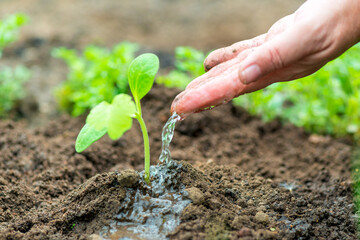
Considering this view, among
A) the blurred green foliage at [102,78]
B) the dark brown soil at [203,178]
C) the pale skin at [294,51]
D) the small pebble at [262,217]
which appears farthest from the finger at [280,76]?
the blurred green foliage at [102,78]

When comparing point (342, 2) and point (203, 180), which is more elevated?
point (342, 2)

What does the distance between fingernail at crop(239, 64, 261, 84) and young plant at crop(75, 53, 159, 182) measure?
1.40 ft

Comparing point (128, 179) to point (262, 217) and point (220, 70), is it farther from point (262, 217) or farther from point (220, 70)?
point (220, 70)

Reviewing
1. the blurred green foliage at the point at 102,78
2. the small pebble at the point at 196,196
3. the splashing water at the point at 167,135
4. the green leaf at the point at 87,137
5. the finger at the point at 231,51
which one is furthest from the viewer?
the blurred green foliage at the point at 102,78

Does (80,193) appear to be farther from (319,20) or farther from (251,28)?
(251,28)

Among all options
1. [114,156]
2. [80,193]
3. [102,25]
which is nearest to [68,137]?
[114,156]

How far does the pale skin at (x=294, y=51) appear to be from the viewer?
71.2 inches

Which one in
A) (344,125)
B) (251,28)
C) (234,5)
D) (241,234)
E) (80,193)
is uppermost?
(234,5)

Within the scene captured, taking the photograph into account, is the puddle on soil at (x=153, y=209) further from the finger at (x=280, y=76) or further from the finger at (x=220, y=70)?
the finger at (x=280, y=76)

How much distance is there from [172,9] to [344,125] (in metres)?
5.54

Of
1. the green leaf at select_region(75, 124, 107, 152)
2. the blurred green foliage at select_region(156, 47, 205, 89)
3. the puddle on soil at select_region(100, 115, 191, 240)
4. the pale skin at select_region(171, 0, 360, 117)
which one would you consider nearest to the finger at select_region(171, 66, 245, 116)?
the pale skin at select_region(171, 0, 360, 117)

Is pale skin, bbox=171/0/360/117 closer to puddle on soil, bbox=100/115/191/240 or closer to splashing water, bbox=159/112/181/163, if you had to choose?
splashing water, bbox=159/112/181/163

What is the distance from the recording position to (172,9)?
27.2 feet

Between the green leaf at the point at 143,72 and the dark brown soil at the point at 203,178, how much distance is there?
1.46 feet
